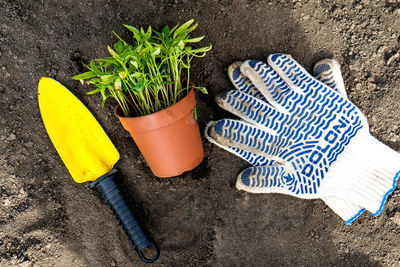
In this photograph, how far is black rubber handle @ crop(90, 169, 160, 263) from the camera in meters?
1.08

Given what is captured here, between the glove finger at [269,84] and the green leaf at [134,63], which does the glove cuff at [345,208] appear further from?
the green leaf at [134,63]

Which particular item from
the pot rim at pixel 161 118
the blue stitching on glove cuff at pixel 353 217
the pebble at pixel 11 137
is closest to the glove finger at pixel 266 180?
the blue stitching on glove cuff at pixel 353 217

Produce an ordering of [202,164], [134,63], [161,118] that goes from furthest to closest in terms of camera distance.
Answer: [202,164]
[161,118]
[134,63]

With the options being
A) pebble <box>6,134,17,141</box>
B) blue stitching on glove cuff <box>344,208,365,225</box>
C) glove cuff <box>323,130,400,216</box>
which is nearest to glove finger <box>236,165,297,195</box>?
glove cuff <box>323,130,400,216</box>

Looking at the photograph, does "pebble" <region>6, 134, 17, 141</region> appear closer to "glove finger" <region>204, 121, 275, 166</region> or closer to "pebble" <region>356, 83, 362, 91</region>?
"glove finger" <region>204, 121, 275, 166</region>

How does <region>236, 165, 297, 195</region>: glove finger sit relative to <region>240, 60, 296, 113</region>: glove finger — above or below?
below

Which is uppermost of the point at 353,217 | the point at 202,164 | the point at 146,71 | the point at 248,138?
the point at 146,71

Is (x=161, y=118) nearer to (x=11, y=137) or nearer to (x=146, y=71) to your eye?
(x=146, y=71)

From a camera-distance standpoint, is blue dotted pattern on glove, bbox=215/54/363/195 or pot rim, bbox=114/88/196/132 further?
blue dotted pattern on glove, bbox=215/54/363/195

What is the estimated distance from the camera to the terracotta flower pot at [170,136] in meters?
0.92

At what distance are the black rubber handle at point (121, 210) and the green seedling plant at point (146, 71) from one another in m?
0.26

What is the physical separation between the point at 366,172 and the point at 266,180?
0.33 meters

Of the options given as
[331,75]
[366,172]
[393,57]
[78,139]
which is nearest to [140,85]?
[78,139]

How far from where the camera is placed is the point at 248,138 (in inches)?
42.9
